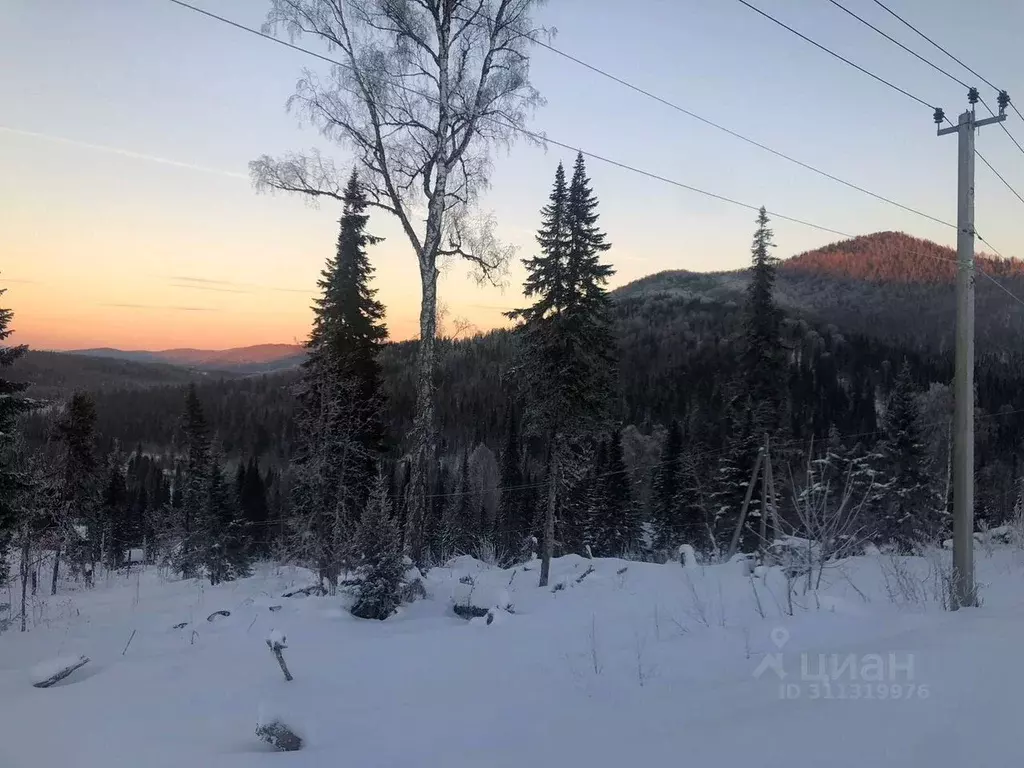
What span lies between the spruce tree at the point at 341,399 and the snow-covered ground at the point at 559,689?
9.53m

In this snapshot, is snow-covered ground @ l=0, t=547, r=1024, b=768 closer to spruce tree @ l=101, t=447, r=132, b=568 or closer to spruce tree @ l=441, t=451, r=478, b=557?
spruce tree @ l=441, t=451, r=478, b=557

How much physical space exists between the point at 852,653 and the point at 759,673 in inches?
28.5

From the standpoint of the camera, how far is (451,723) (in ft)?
13.1

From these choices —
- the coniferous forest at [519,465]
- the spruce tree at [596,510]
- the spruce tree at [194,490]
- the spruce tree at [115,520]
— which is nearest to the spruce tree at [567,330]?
the coniferous forest at [519,465]

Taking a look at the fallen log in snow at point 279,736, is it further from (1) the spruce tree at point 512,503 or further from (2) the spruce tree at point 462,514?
(1) the spruce tree at point 512,503

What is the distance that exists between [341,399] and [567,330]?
23.8ft

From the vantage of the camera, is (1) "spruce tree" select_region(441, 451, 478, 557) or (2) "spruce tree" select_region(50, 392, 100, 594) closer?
(2) "spruce tree" select_region(50, 392, 100, 594)

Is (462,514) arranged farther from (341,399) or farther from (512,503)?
(341,399)

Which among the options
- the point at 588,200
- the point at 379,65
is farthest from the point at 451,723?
the point at 588,200

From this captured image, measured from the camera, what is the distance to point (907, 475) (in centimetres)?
2927

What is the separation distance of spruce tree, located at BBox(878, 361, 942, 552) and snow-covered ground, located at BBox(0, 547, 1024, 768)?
82.1 ft

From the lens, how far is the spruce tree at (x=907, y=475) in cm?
2905

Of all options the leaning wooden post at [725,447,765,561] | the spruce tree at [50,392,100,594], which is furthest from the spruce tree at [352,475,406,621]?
the spruce tree at [50,392,100,594]

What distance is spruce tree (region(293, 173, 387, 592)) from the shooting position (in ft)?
55.8
